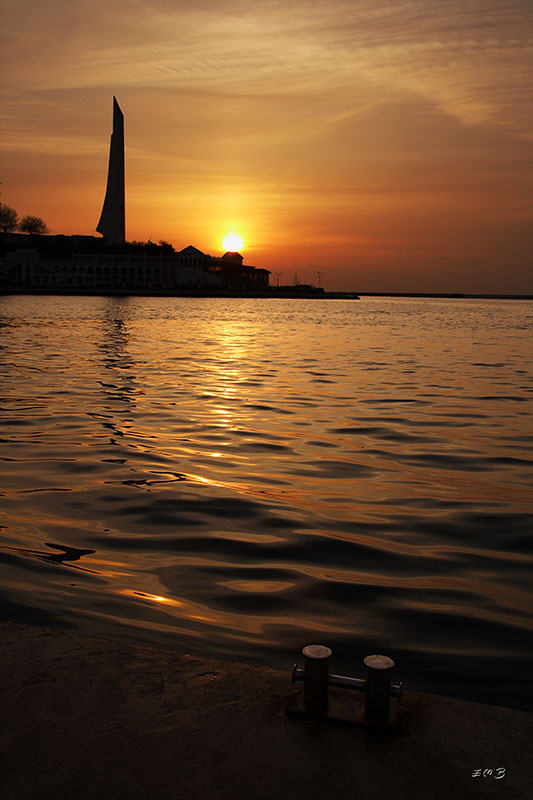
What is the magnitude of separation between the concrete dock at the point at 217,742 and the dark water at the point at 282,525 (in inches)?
33.9

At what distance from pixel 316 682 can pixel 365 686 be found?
0.19m

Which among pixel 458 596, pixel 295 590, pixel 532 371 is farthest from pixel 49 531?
pixel 532 371

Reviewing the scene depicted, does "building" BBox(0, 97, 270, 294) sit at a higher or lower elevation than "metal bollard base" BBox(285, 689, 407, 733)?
higher

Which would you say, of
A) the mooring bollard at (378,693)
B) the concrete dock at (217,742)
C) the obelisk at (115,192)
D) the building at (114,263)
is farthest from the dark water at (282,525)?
the obelisk at (115,192)

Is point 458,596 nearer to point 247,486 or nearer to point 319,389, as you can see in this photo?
point 247,486

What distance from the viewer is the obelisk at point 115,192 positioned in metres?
170

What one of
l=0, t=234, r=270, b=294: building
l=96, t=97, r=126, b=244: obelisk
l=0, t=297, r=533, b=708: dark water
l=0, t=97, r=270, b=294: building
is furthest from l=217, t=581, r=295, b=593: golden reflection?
l=96, t=97, r=126, b=244: obelisk

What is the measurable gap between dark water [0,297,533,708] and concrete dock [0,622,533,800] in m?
0.86

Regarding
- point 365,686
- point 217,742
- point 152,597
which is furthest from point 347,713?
point 152,597

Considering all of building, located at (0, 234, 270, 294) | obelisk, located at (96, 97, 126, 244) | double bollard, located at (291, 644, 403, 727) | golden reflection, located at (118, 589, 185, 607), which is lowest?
golden reflection, located at (118, 589, 185, 607)

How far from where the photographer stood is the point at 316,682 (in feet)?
8.50

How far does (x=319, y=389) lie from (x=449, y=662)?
12256 millimetres

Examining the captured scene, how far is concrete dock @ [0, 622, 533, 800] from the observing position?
7.15 ft

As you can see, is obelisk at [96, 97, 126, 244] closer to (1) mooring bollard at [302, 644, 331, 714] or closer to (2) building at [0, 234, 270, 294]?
(2) building at [0, 234, 270, 294]
